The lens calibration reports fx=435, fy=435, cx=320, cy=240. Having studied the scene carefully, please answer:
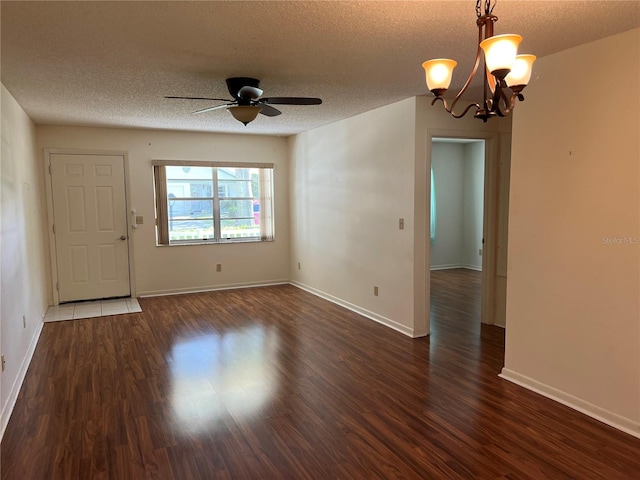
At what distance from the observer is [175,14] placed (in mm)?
2199

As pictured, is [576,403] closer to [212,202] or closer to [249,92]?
[249,92]

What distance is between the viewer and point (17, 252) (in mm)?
3703

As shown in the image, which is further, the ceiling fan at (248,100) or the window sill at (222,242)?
the window sill at (222,242)

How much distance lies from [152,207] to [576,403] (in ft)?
18.3

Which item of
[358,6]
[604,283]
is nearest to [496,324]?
[604,283]

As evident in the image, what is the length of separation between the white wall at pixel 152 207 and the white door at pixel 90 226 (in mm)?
158

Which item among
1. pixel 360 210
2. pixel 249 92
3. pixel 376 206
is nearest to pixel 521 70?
pixel 249 92

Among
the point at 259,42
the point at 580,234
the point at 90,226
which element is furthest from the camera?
the point at 90,226

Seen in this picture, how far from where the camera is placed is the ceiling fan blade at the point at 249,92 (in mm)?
3248

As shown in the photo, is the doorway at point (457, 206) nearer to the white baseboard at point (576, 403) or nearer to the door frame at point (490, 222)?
the door frame at point (490, 222)

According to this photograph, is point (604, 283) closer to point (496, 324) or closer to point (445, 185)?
point (496, 324)

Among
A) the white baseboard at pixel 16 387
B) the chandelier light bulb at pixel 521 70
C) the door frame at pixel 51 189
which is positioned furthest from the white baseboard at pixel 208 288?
the chandelier light bulb at pixel 521 70

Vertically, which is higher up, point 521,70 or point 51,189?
point 521,70

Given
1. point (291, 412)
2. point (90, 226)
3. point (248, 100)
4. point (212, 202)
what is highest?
point (248, 100)
